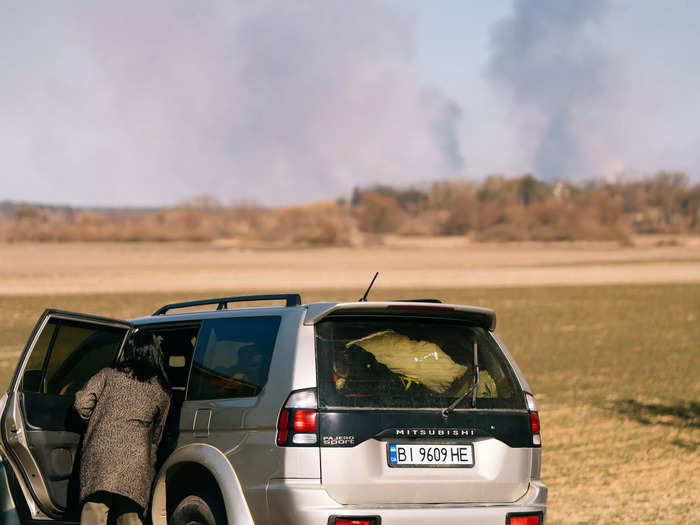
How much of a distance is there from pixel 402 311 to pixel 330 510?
1.08m

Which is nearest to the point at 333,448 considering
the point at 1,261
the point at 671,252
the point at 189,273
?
the point at 189,273

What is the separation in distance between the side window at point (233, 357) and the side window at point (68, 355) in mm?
758

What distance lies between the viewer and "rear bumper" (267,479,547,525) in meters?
5.69

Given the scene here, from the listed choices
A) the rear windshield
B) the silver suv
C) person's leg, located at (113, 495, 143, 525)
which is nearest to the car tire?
the silver suv

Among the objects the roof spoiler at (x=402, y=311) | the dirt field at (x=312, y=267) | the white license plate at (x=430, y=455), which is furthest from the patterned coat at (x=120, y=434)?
the dirt field at (x=312, y=267)

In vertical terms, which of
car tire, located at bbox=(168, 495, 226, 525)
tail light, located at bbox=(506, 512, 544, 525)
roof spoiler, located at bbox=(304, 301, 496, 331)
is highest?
roof spoiler, located at bbox=(304, 301, 496, 331)

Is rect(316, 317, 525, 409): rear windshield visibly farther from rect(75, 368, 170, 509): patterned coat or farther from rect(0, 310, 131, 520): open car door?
rect(0, 310, 131, 520): open car door

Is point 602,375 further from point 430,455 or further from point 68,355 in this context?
point 430,455

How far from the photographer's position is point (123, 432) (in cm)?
630

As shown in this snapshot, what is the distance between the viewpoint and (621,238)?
4451 inches

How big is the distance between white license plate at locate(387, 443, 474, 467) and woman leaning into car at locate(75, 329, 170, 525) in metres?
1.32

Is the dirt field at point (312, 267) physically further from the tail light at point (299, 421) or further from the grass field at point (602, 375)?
the tail light at point (299, 421)

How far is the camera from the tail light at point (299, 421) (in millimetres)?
5746

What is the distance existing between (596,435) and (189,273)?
4544 cm
